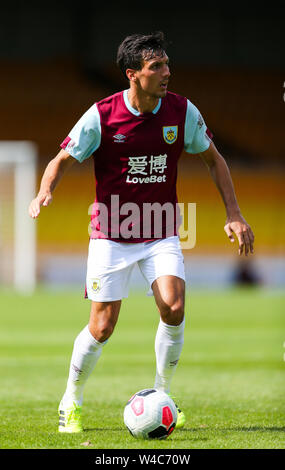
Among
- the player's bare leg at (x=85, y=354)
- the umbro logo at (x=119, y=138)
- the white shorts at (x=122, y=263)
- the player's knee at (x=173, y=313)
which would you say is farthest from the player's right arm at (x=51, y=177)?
the player's knee at (x=173, y=313)

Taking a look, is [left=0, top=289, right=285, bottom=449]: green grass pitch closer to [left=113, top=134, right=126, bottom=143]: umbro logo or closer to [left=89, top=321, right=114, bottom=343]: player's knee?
[left=89, top=321, right=114, bottom=343]: player's knee

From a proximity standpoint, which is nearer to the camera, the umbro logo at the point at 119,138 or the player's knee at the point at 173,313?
the player's knee at the point at 173,313

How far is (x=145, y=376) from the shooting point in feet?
28.7

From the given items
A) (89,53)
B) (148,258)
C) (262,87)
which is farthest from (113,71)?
(148,258)

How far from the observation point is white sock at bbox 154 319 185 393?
559cm

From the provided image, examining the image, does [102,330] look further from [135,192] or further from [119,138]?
[119,138]

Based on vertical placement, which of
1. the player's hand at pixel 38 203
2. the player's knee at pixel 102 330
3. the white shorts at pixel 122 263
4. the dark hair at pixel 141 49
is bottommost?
the player's knee at pixel 102 330

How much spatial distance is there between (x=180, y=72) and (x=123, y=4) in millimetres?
4304

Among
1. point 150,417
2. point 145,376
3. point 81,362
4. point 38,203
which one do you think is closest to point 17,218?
point 145,376

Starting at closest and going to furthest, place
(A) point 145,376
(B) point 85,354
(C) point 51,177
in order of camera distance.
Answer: (C) point 51,177, (B) point 85,354, (A) point 145,376

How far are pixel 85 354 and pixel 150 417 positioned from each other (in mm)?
765

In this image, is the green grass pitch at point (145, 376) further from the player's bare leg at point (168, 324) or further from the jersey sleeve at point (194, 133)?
the jersey sleeve at point (194, 133)

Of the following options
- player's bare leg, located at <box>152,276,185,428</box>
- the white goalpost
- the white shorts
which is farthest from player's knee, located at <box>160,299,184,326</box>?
the white goalpost

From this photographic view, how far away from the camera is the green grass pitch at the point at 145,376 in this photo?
5.28m
